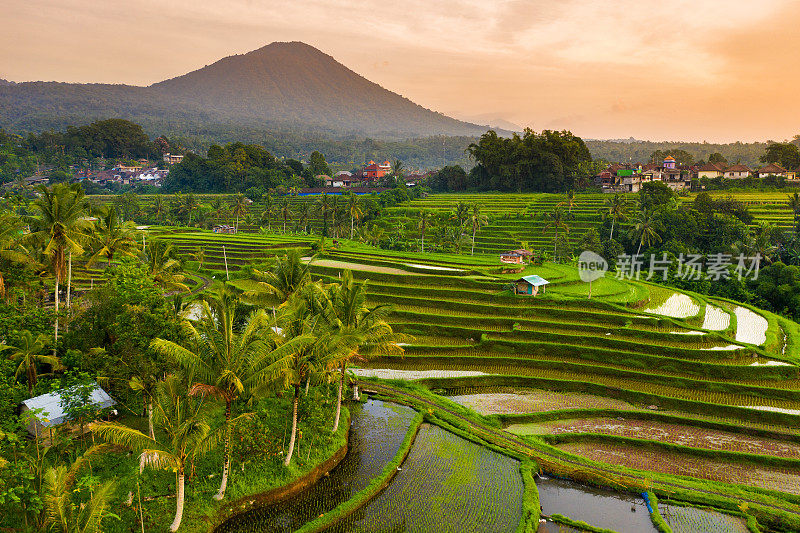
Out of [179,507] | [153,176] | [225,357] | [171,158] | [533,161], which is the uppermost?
[533,161]

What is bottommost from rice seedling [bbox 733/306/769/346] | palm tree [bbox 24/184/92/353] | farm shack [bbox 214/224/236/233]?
farm shack [bbox 214/224/236/233]

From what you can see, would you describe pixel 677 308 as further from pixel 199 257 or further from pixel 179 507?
pixel 199 257

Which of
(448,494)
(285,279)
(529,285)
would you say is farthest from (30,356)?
(529,285)

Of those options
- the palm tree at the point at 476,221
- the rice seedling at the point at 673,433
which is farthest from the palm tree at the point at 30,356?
the palm tree at the point at 476,221

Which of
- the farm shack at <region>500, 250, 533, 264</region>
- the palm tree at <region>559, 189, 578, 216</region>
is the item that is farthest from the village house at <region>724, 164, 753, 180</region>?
the farm shack at <region>500, 250, 533, 264</region>

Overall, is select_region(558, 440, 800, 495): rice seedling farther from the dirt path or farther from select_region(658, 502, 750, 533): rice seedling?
the dirt path

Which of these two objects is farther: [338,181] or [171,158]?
[171,158]

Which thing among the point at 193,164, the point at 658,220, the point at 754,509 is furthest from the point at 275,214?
the point at 754,509
